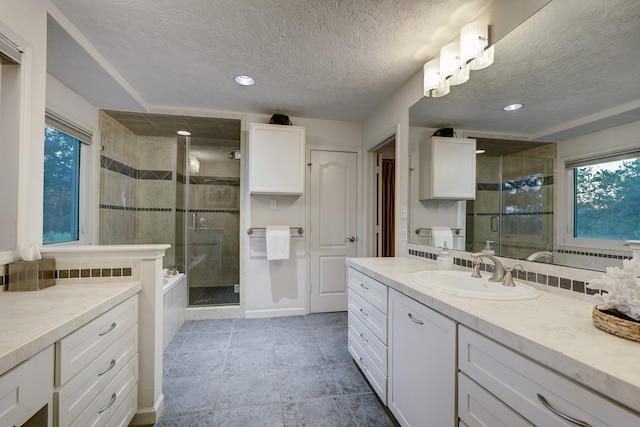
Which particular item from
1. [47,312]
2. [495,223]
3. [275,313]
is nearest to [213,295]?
[275,313]

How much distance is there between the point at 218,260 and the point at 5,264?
2.15 meters

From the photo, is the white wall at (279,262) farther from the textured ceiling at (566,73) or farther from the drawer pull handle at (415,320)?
the drawer pull handle at (415,320)

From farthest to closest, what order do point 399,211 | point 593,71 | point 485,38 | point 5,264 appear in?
point 399,211, point 485,38, point 5,264, point 593,71

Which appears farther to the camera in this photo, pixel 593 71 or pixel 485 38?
pixel 485 38

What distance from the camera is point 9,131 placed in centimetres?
130

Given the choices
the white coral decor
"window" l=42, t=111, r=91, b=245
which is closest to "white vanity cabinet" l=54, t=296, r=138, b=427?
"window" l=42, t=111, r=91, b=245

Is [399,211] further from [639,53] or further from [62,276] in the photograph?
[62,276]

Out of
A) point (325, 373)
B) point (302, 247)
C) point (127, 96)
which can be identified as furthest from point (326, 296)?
point (127, 96)

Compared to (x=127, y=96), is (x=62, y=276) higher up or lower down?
lower down

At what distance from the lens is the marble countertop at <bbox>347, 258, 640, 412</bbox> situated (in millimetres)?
570

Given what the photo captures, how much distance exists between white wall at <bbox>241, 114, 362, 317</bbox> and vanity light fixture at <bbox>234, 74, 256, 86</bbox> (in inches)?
27.5

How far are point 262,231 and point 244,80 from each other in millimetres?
1527

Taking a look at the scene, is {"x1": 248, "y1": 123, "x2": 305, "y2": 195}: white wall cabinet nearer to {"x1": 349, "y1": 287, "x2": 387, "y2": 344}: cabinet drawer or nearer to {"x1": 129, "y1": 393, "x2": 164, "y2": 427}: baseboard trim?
{"x1": 349, "y1": 287, "x2": 387, "y2": 344}: cabinet drawer

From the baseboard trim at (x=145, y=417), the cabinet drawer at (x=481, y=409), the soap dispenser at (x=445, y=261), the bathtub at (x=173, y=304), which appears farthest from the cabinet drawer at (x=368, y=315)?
the bathtub at (x=173, y=304)
